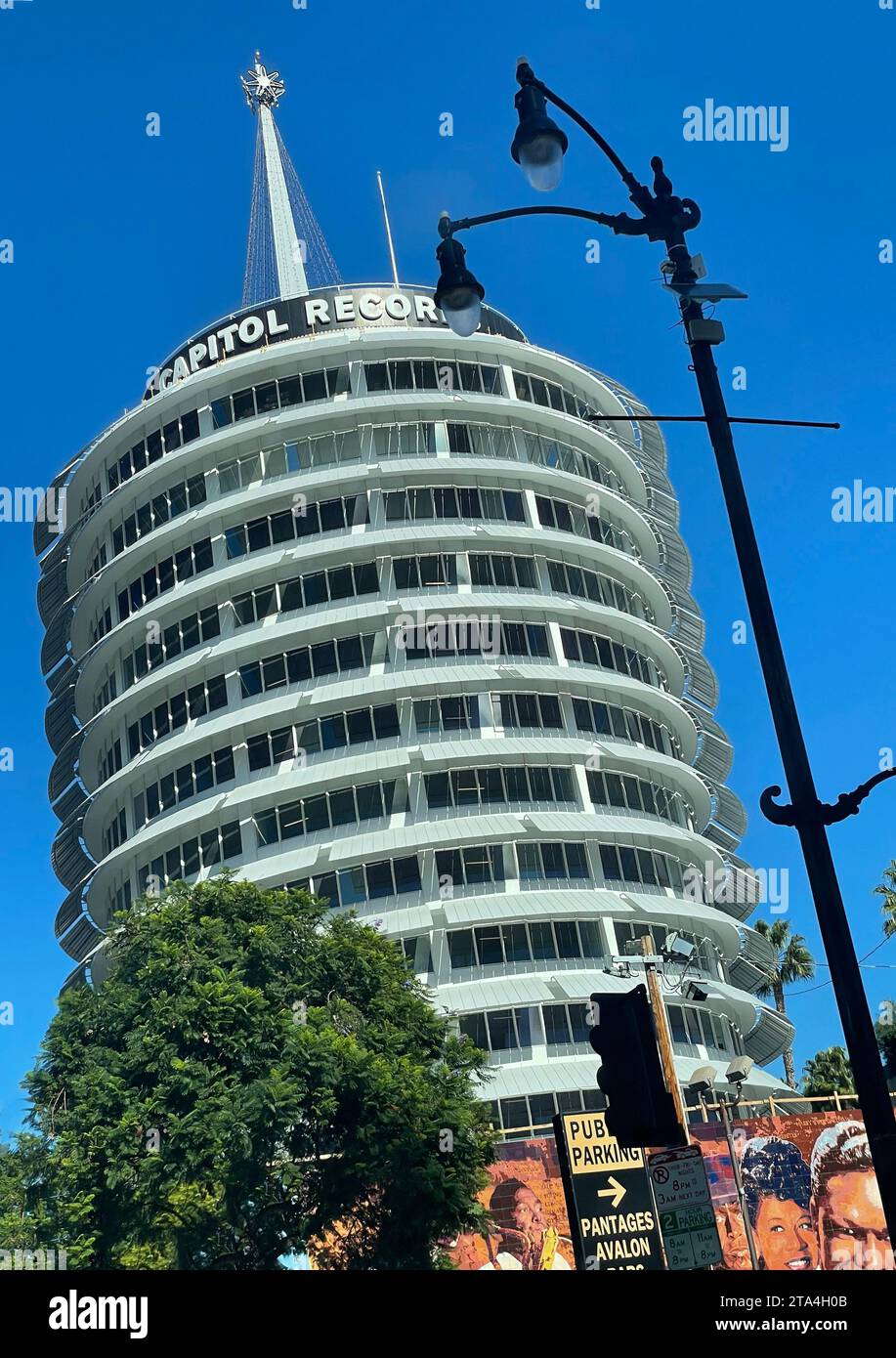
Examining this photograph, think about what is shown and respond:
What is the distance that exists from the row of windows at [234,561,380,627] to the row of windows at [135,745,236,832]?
5.53 m

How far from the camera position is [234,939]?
3550cm

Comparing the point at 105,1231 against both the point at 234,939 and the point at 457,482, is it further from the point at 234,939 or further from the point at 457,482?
the point at 457,482

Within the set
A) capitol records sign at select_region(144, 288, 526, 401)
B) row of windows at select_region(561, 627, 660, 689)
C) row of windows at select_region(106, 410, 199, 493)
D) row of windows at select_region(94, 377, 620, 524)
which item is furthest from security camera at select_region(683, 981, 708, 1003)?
row of windows at select_region(106, 410, 199, 493)

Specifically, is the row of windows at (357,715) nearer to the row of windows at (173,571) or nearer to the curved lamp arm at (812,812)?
the row of windows at (173,571)

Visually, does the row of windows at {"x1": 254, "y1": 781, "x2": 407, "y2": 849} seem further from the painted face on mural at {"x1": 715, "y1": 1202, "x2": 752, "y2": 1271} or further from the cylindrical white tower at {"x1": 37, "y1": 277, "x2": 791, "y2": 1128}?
the painted face on mural at {"x1": 715, "y1": 1202, "x2": 752, "y2": 1271}

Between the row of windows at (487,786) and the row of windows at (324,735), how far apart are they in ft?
8.77

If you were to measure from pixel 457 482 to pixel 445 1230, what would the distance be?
31.6m

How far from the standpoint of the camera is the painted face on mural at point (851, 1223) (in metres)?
40.4

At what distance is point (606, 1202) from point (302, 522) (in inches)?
1416

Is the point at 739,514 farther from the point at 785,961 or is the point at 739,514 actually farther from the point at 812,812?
the point at 785,961

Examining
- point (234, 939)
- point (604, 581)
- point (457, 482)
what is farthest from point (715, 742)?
point (234, 939)

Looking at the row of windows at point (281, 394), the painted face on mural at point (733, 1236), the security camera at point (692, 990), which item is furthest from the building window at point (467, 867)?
the row of windows at point (281, 394)

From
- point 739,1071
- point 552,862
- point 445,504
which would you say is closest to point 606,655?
point 445,504

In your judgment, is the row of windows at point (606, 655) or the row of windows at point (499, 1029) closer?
the row of windows at point (499, 1029)
